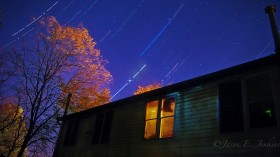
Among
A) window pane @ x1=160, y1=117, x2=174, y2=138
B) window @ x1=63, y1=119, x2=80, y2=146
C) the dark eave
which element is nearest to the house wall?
the dark eave

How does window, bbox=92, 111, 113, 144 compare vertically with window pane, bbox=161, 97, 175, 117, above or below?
below

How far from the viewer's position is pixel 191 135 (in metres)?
9.80

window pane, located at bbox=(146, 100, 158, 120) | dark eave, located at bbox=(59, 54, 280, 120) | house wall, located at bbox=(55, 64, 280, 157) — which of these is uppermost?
dark eave, located at bbox=(59, 54, 280, 120)

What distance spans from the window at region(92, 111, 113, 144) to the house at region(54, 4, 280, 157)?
0.20ft

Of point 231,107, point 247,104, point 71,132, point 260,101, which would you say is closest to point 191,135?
point 231,107

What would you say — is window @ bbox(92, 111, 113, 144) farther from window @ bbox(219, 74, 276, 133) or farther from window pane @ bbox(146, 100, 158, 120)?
window @ bbox(219, 74, 276, 133)

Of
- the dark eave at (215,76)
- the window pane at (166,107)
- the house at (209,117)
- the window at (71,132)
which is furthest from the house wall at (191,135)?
the window at (71,132)

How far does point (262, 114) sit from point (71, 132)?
43.2 feet

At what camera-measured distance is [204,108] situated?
983cm

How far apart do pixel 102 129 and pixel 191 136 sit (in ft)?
21.5

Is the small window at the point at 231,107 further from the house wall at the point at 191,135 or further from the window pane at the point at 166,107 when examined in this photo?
the window pane at the point at 166,107

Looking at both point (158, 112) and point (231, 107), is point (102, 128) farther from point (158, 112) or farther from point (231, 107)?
point (231, 107)

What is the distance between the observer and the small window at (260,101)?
7.93m

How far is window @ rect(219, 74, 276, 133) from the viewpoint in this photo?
8.06 m
